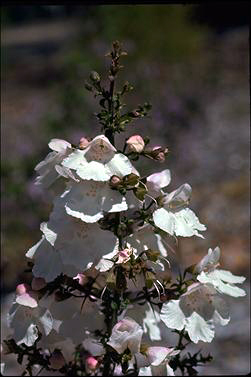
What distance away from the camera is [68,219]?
1123 millimetres

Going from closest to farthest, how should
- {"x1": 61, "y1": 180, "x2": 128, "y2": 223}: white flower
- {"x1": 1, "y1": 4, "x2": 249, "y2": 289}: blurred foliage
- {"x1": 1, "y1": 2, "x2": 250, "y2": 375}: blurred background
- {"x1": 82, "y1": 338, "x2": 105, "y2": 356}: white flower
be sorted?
{"x1": 61, "y1": 180, "x2": 128, "y2": 223}: white flower < {"x1": 82, "y1": 338, "x2": 105, "y2": 356}: white flower < {"x1": 1, "y1": 2, "x2": 250, "y2": 375}: blurred background < {"x1": 1, "y1": 4, "x2": 249, "y2": 289}: blurred foliage

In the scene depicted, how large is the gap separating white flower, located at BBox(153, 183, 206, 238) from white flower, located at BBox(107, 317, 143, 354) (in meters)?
0.15

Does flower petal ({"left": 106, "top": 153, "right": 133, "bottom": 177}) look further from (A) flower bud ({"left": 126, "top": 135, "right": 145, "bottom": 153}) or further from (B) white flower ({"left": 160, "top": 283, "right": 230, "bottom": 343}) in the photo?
(B) white flower ({"left": 160, "top": 283, "right": 230, "bottom": 343})

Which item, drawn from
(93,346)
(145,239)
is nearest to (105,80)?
(93,346)

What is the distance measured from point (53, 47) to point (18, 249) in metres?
11.4

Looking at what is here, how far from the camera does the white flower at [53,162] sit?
1.15 m

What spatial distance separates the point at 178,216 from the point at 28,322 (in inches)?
11.3

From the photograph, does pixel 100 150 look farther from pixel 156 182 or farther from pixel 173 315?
pixel 173 315

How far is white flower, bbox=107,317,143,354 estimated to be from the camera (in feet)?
3.68

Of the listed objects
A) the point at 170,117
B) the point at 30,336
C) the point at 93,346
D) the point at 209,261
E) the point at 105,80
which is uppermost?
the point at 209,261

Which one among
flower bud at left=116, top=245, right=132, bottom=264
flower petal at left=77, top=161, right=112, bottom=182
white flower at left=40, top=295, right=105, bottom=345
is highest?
flower petal at left=77, top=161, right=112, bottom=182

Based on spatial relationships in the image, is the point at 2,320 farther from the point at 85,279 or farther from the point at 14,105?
the point at 14,105

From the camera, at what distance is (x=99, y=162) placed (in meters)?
1.11

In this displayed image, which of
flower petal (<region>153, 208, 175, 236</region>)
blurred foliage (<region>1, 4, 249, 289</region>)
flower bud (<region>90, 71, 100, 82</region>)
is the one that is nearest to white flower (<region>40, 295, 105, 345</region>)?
flower petal (<region>153, 208, 175, 236</region>)
